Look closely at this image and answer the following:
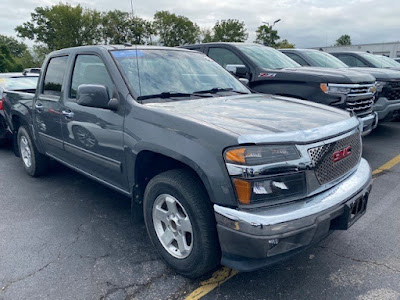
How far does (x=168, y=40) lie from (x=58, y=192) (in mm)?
52937

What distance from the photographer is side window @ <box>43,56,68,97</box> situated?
13.0 ft

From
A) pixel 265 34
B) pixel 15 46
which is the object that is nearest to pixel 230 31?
pixel 265 34

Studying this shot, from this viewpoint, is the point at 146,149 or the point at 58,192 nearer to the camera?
the point at 146,149

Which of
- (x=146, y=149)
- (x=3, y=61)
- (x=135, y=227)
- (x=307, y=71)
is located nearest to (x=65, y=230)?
(x=135, y=227)

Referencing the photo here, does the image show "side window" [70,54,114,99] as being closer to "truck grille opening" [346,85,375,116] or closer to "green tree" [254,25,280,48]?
"truck grille opening" [346,85,375,116]

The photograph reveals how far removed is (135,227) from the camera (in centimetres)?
344

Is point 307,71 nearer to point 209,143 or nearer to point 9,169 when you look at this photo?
point 209,143

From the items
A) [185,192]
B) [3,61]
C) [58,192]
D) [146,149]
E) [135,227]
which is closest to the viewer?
[185,192]

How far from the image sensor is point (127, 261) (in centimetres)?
283

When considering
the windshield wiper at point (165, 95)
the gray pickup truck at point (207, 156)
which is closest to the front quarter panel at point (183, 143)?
the gray pickup truck at point (207, 156)

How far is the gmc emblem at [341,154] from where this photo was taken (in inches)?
94.9

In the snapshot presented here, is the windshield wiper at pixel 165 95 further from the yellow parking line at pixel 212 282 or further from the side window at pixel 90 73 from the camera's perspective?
the yellow parking line at pixel 212 282

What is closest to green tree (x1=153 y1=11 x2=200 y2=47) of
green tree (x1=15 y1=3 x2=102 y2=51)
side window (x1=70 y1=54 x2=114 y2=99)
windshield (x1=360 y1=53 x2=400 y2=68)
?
green tree (x1=15 y1=3 x2=102 y2=51)

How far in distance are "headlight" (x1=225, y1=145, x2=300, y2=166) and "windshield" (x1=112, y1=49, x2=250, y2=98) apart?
122 centimetres
